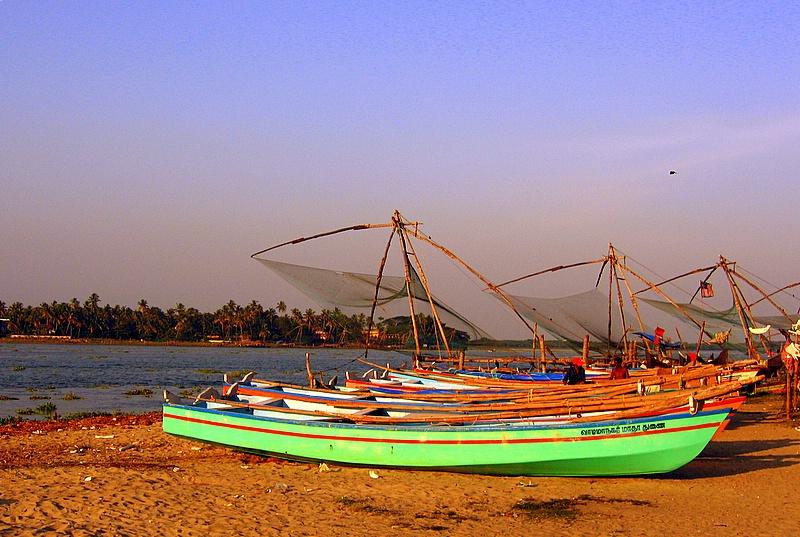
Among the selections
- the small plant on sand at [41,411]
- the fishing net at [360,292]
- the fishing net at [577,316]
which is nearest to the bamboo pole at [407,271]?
the fishing net at [360,292]

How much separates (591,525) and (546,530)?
0.49 meters

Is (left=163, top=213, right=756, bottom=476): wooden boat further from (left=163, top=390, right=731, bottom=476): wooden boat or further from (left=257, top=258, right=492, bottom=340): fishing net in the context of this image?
(left=257, top=258, right=492, bottom=340): fishing net

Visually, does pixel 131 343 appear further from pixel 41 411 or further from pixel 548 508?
pixel 548 508

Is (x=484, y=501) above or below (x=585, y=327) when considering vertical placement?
below

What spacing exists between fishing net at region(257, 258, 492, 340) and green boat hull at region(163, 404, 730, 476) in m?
7.05

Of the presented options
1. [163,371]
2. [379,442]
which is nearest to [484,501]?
[379,442]

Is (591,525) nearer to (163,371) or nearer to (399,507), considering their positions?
(399,507)

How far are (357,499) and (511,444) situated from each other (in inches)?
73.2

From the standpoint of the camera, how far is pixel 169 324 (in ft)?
288

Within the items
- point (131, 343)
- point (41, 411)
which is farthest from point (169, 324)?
point (41, 411)

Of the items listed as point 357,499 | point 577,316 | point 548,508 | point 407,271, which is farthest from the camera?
point 577,316

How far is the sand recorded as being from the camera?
7.25m

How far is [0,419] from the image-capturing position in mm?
16328

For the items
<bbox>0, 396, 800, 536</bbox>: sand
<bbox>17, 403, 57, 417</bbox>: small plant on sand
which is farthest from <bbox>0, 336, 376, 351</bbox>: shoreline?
<bbox>0, 396, 800, 536</bbox>: sand
